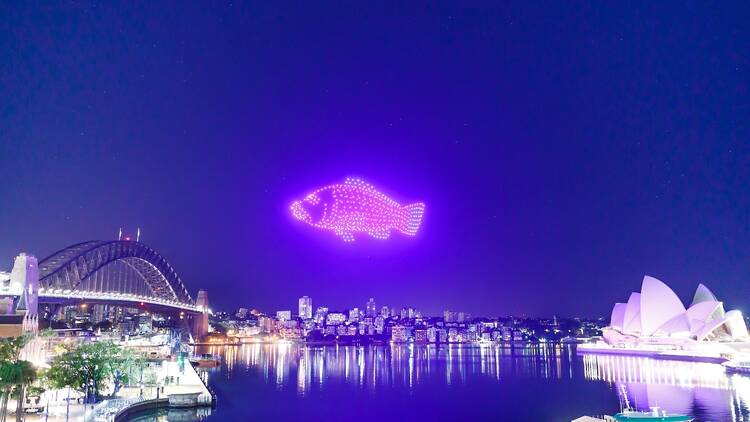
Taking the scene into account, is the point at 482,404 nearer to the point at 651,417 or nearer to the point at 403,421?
the point at 403,421

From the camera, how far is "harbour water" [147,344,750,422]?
3177 centimetres

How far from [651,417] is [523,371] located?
3591 centimetres

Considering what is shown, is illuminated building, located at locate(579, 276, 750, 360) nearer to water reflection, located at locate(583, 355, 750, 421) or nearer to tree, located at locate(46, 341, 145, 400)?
water reflection, located at locate(583, 355, 750, 421)

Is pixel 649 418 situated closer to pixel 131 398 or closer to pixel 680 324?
pixel 131 398

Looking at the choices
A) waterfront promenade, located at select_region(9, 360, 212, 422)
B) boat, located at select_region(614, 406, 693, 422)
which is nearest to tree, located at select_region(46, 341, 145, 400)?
waterfront promenade, located at select_region(9, 360, 212, 422)

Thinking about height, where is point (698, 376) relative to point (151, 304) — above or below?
below

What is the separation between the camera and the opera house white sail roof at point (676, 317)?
6688 cm

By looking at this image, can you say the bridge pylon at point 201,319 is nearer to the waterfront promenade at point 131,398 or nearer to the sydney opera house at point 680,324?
the waterfront promenade at point 131,398

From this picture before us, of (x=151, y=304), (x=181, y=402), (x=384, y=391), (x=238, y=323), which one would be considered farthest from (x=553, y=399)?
(x=238, y=323)

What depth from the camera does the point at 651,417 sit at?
25.7 metres

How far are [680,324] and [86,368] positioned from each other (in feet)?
216

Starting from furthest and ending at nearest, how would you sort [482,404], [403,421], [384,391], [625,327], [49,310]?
1. [625,327]
2. [49,310]
3. [384,391]
4. [482,404]
5. [403,421]

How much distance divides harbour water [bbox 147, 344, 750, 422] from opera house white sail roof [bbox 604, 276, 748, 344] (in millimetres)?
8495

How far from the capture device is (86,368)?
2612cm
